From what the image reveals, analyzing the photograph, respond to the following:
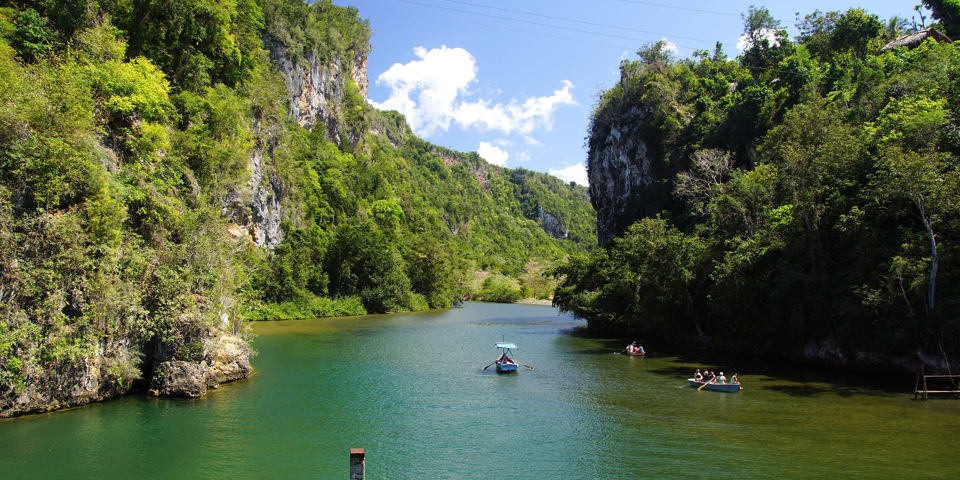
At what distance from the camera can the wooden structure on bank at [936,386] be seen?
23675 millimetres

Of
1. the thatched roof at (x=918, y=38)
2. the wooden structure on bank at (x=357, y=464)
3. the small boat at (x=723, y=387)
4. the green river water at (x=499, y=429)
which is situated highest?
the thatched roof at (x=918, y=38)

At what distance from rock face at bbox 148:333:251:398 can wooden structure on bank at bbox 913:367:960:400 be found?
3252 cm


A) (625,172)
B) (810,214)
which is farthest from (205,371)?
(625,172)

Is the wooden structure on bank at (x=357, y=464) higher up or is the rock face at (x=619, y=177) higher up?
the rock face at (x=619, y=177)

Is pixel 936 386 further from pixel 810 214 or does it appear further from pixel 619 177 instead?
pixel 619 177

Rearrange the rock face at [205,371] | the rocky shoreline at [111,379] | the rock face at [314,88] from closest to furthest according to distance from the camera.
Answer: the rocky shoreline at [111,379] < the rock face at [205,371] < the rock face at [314,88]

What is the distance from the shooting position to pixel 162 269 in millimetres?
23500

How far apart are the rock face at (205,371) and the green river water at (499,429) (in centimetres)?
64

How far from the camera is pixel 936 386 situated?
83.3ft

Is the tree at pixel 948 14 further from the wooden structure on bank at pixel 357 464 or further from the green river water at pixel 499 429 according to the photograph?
the wooden structure on bank at pixel 357 464

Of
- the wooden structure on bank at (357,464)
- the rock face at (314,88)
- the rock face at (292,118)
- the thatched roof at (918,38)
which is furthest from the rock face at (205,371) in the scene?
the rock face at (314,88)

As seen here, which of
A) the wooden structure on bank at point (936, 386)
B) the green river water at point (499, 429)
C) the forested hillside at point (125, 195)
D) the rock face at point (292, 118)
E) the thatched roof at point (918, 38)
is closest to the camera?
the green river water at point (499, 429)

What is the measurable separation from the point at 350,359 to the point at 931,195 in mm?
34138

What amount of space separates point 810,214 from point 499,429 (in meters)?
24.0
